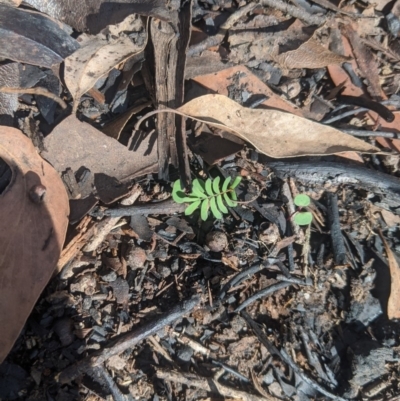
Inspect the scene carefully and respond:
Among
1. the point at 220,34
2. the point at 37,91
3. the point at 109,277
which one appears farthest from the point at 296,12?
the point at 109,277

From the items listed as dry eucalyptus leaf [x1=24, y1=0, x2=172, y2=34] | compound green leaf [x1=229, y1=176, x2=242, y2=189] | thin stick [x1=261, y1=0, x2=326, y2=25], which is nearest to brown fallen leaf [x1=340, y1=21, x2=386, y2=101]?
thin stick [x1=261, y1=0, x2=326, y2=25]

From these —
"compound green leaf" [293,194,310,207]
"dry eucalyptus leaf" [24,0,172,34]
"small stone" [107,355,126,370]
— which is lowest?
"small stone" [107,355,126,370]

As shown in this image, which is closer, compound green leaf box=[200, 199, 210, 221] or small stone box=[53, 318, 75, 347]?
small stone box=[53, 318, 75, 347]

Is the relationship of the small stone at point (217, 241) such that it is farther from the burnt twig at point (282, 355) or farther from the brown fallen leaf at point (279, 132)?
the brown fallen leaf at point (279, 132)

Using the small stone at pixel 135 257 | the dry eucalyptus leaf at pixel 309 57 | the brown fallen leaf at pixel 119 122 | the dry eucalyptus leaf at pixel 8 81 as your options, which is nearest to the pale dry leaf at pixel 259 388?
the small stone at pixel 135 257

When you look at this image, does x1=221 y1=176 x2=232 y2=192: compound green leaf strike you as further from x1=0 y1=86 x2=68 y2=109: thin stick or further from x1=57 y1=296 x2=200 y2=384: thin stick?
x1=0 y1=86 x2=68 y2=109: thin stick

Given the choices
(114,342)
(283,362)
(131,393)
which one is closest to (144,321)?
(114,342)

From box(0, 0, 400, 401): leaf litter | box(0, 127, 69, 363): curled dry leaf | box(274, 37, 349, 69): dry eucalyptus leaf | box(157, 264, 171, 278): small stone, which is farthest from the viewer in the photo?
box(274, 37, 349, 69): dry eucalyptus leaf

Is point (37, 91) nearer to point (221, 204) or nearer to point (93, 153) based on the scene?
point (93, 153)
